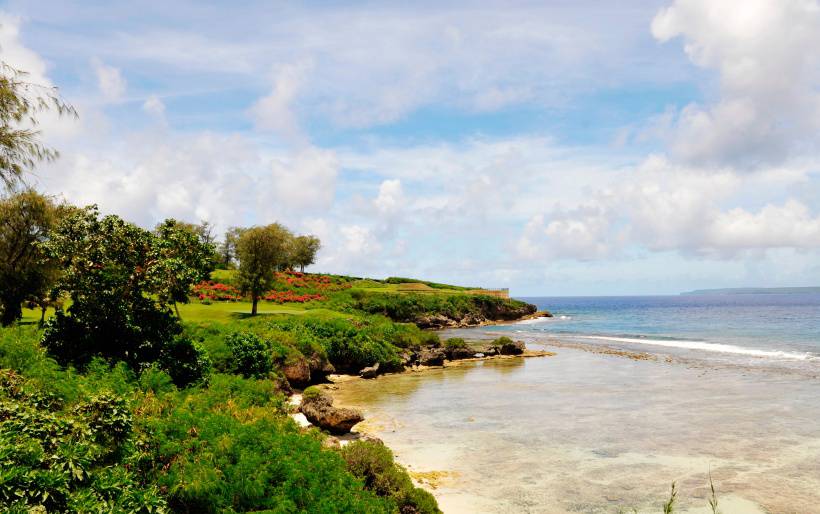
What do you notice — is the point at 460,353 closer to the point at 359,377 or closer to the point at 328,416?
the point at 359,377

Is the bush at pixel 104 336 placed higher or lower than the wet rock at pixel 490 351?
higher

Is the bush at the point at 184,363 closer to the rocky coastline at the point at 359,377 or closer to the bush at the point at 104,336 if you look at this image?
the bush at the point at 104,336

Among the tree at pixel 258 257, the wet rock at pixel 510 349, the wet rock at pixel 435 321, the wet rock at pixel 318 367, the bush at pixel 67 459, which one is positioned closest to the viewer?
the bush at pixel 67 459

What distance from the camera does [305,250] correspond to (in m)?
114

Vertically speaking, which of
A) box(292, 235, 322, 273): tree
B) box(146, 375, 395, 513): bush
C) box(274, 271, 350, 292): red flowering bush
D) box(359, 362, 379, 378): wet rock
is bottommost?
box(359, 362, 379, 378): wet rock

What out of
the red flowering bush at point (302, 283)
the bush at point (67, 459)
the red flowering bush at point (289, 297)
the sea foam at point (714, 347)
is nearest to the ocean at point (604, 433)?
the sea foam at point (714, 347)

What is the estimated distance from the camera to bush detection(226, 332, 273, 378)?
25.1 m

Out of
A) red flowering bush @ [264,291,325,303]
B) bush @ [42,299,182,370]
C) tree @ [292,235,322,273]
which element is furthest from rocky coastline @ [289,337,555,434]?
tree @ [292,235,322,273]

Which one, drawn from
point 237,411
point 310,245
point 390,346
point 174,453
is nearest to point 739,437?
point 237,411

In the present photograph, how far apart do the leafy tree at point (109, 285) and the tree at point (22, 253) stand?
14.2 meters

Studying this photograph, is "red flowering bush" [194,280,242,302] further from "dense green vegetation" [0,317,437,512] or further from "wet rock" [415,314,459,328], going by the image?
"dense green vegetation" [0,317,437,512]

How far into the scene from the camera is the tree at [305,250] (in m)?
112

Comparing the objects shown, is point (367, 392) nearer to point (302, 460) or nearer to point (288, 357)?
point (288, 357)

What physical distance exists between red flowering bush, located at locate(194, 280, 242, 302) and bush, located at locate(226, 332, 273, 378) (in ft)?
123
